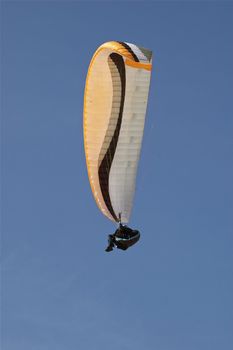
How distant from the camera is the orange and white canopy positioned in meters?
102

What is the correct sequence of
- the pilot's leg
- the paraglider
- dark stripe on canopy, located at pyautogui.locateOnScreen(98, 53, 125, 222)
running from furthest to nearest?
dark stripe on canopy, located at pyautogui.locateOnScreen(98, 53, 125, 222) → the pilot's leg → the paraglider

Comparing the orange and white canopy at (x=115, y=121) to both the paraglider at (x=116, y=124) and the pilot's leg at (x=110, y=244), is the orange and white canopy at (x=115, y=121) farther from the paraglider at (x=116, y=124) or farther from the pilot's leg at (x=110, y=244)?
the pilot's leg at (x=110, y=244)

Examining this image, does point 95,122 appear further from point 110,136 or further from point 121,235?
point 121,235

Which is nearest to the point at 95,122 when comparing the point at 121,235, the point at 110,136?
the point at 110,136

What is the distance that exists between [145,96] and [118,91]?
1925 mm

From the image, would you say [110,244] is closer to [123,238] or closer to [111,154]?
[123,238]

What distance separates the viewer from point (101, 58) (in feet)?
337

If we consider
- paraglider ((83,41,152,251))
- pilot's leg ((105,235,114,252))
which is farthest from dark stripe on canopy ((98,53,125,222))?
pilot's leg ((105,235,114,252))

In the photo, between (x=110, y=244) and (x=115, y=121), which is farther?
(x=115, y=121)

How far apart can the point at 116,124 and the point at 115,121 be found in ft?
0.68

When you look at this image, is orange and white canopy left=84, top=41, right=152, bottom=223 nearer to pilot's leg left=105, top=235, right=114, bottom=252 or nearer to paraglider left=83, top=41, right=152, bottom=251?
paraglider left=83, top=41, right=152, bottom=251

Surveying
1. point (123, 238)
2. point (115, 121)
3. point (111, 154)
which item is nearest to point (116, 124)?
point (115, 121)

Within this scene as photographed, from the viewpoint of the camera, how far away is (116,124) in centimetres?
10369

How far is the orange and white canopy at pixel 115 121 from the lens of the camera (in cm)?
10188
